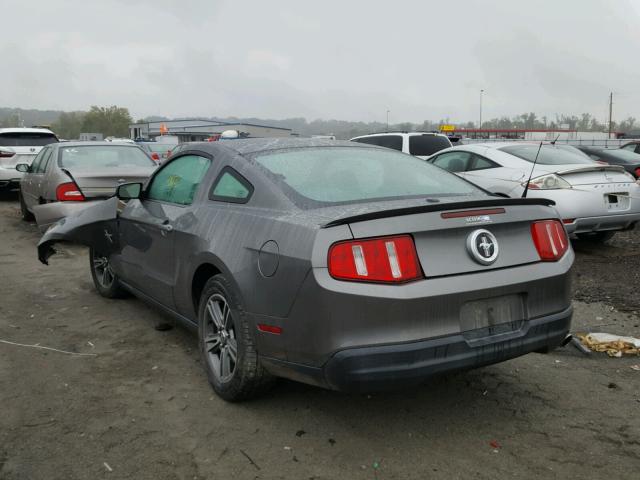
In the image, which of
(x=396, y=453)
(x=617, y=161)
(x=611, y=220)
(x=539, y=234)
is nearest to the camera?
(x=396, y=453)

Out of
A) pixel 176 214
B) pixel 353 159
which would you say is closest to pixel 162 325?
pixel 176 214

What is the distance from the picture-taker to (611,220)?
746 cm

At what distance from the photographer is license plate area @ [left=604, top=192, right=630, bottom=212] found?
7470 mm

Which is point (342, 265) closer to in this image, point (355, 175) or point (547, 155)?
point (355, 175)

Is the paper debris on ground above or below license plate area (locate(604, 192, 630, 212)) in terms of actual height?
below

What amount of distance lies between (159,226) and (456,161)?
5953 millimetres

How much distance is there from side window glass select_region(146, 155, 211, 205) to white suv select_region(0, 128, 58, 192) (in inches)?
482

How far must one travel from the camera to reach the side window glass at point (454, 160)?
9.07m

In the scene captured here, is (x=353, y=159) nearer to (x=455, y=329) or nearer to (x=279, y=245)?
(x=279, y=245)

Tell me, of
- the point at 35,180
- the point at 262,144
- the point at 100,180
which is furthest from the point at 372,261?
the point at 35,180

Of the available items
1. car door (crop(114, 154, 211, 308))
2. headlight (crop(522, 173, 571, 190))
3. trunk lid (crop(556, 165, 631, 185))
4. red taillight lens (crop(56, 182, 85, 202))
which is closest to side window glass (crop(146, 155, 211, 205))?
car door (crop(114, 154, 211, 308))

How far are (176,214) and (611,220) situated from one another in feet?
18.3

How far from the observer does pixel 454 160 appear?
9.32 meters

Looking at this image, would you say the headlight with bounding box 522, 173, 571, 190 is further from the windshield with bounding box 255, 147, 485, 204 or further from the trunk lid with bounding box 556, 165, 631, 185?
the windshield with bounding box 255, 147, 485, 204
